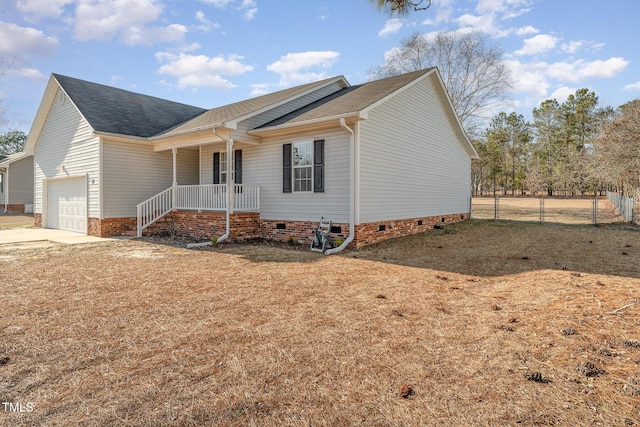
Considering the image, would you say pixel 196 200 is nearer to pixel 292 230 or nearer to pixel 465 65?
pixel 292 230

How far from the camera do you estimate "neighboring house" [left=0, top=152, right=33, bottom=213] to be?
969 inches

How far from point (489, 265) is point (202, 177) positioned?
10491 mm

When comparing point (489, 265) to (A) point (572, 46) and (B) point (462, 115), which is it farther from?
(B) point (462, 115)

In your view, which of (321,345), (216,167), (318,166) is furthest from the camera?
(216,167)

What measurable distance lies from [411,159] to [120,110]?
1166 centimetres

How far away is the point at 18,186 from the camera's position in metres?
25.2

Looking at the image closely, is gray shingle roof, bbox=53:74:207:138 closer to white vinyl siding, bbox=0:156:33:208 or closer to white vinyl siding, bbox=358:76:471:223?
white vinyl siding, bbox=358:76:471:223

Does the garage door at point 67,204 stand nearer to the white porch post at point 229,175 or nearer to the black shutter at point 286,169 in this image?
the white porch post at point 229,175

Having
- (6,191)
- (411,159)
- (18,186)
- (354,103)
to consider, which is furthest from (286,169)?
(6,191)

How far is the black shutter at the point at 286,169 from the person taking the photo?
10.8 metres

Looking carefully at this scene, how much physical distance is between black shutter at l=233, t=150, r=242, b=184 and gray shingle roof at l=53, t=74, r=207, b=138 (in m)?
3.78

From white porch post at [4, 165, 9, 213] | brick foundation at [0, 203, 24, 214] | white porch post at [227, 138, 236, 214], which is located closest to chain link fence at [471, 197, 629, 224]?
white porch post at [227, 138, 236, 214]

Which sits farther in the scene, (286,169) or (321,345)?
(286,169)

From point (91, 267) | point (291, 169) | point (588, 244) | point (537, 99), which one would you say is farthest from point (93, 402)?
point (537, 99)
